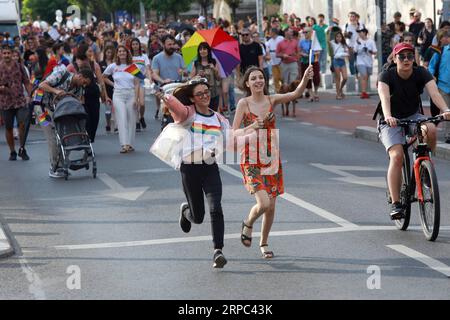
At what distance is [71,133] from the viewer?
16859 mm

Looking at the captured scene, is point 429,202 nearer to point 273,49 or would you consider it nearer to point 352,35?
point 273,49

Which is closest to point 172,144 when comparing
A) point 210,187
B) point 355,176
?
point 210,187

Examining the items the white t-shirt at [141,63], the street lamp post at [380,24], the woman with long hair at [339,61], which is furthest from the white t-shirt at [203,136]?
the woman with long hair at [339,61]

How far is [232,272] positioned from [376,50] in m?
22.3

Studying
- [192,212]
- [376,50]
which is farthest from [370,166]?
[376,50]

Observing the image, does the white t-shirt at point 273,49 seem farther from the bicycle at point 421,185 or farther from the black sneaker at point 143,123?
the bicycle at point 421,185

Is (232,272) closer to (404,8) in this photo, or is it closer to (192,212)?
(192,212)

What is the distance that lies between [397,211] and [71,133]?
6819mm

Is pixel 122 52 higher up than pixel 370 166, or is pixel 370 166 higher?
pixel 122 52

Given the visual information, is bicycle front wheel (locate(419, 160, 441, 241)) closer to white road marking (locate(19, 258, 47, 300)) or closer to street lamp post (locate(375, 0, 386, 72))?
white road marking (locate(19, 258, 47, 300))

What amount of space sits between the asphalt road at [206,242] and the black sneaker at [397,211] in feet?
0.51

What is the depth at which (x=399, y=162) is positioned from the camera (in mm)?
11117

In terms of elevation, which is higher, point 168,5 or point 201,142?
point 201,142

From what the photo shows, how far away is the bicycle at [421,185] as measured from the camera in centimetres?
1040
